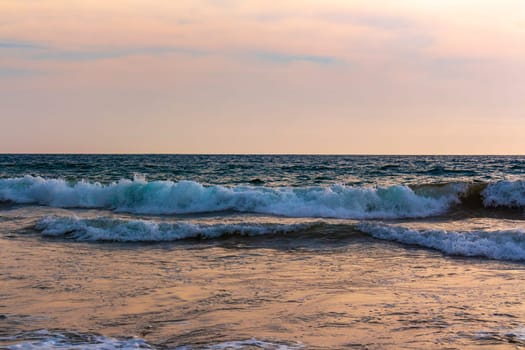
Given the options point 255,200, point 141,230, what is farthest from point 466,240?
point 255,200

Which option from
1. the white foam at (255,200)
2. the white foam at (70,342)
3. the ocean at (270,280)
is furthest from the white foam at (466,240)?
the white foam at (70,342)

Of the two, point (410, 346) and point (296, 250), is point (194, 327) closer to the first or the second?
point (410, 346)

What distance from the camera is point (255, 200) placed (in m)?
18.2

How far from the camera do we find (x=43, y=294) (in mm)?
7098

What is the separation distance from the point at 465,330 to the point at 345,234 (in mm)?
6665

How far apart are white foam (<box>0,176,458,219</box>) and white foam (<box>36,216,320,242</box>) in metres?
4.20

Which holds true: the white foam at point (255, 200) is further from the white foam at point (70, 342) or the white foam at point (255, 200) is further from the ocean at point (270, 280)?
the white foam at point (70, 342)

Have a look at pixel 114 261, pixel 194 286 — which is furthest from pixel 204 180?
pixel 194 286

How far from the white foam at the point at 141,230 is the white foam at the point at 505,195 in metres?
7.59

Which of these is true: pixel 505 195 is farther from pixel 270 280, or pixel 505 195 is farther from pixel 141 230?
pixel 270 280

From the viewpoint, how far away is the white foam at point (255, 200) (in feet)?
57.3

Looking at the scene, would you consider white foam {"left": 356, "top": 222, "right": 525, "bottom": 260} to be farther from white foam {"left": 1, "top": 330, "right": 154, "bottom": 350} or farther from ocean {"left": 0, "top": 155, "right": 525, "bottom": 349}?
white foam {"left": 1, "top": 330, "right": 154, "bottom": 350}

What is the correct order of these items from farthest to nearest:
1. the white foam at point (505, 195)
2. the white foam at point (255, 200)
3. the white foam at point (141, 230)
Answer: the white foam at point (505, 195)
the white foam at point (255, 200)
the white foam at point (141, 230)

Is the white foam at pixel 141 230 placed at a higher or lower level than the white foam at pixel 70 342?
higher
